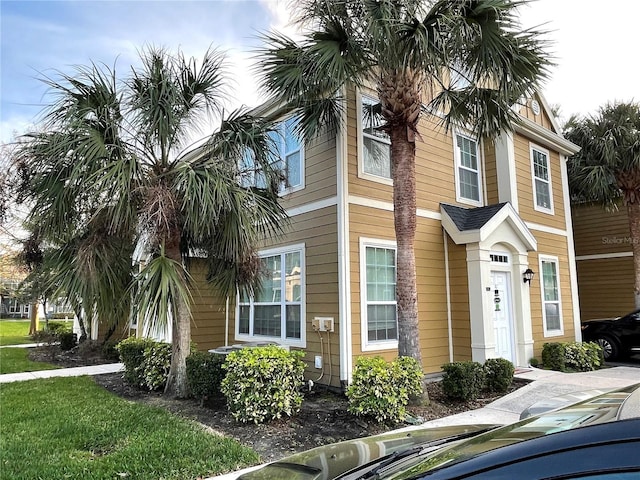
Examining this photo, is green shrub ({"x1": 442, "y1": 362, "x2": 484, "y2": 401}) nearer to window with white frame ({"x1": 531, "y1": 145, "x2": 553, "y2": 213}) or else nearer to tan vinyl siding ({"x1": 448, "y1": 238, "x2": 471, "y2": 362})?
tan vinyl siding ({"x1": 448, "y1": 238, "x2": 471, "y2": 362})

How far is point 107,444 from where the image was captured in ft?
15.8

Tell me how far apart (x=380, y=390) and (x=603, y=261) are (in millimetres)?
14019

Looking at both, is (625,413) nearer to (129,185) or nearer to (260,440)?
(260,440)

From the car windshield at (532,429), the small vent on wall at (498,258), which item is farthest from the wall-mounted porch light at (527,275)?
the car windshield at (532,429)

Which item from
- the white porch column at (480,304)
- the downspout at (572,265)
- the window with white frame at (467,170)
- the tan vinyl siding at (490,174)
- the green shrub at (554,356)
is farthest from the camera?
the downspout at (572,265)

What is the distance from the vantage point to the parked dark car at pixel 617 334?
1134 cm

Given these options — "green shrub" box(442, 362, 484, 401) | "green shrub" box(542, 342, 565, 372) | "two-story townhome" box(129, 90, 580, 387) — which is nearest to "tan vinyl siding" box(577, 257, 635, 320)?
"two-story townhome" box(129, 90, 580, 387)

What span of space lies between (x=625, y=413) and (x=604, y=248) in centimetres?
1741

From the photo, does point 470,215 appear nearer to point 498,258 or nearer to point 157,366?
point 498,258

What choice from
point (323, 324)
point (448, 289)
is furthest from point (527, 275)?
point (323, 324)

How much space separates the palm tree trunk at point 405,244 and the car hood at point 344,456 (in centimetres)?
391

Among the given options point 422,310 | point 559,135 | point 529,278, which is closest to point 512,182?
point 529,278

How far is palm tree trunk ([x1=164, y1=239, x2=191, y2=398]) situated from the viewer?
695 cm

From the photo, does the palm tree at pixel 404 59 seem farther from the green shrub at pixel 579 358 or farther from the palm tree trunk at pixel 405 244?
the green shrub at pixel 579 358
